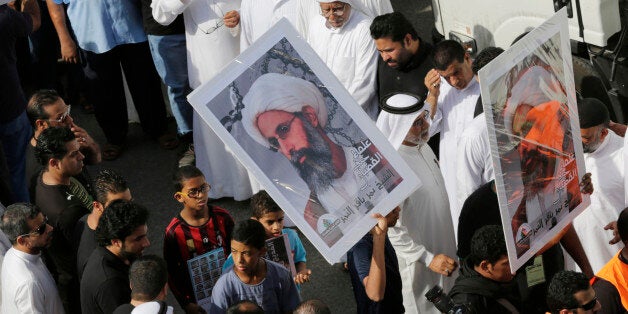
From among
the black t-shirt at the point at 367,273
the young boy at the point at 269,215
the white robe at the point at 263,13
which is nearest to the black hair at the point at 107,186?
the young boy at the point at 269,215

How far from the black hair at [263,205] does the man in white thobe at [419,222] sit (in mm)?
649

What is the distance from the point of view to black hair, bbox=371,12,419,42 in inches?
255

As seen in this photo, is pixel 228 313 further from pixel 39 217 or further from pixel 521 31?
pixel 521 31

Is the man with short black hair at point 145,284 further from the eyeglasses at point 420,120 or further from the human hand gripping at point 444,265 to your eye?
the eyeglasses at point 420,120

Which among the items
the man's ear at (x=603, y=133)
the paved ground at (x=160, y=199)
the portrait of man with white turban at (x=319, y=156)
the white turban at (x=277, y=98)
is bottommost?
the paved ground at (x=160, y=199)

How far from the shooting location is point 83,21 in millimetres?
8055

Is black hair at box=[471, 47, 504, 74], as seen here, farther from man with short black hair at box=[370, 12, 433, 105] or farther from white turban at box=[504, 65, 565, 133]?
white turban at box=[504, 65, 565, 133]

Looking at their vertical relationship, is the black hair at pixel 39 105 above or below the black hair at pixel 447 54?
above

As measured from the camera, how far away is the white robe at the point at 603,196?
225 inches

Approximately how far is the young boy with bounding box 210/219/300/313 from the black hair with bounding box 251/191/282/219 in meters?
0.30

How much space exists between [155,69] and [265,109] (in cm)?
416

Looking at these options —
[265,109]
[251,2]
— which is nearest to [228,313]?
[265,109]

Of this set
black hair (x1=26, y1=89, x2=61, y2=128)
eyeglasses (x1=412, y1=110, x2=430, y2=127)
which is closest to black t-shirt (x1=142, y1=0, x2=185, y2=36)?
black hair (x1=26, y1=89, x2=61, y2=128)

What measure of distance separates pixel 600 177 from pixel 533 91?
1.47 meters
